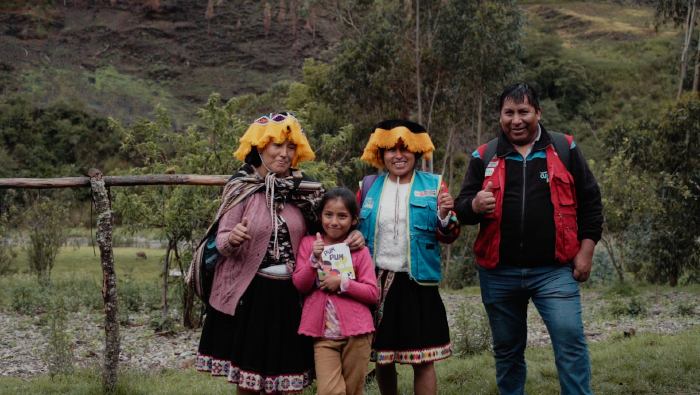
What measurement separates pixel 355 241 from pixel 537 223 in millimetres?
929

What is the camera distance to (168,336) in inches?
365

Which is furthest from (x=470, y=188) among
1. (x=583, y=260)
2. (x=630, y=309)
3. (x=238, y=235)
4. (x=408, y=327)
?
(x=630, y=309)

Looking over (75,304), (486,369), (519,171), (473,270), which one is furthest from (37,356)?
(473,270)

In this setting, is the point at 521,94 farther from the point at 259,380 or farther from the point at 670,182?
the point at 670,182

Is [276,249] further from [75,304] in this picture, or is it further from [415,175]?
[75,304]

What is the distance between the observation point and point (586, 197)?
3.56m

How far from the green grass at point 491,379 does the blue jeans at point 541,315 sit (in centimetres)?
118

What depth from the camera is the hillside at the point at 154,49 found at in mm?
43219

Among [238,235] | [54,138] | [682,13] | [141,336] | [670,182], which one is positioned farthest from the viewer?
[54,138]

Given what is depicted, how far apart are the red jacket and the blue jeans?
110 mm

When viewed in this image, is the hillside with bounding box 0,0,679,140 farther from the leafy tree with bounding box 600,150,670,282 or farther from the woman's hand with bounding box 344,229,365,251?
the woman's hand with bounding box 344,229,365,251

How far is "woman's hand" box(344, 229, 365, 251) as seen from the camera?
3531 millimetres

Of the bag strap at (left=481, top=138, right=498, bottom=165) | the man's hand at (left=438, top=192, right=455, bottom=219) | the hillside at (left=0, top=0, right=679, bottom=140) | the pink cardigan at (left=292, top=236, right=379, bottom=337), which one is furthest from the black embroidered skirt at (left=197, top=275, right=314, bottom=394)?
the hillside at (left=0, top=0, right=679, bottom=140)

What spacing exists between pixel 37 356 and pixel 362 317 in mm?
5852
